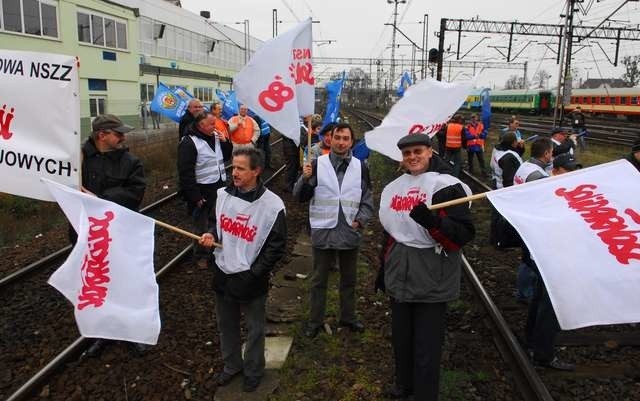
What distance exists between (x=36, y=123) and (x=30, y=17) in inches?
872

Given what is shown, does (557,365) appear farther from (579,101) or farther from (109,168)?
(579,101)

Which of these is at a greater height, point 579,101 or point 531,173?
point 579,101

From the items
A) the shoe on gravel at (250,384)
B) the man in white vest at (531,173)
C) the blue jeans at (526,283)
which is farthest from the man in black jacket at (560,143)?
the shoe on gravel at (250,384)

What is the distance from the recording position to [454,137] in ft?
43.2

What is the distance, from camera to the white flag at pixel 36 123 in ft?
12.3

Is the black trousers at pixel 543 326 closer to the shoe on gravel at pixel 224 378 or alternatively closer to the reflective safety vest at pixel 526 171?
the reflective safety vest at pixel 526 171

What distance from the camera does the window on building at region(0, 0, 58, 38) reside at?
21.0m

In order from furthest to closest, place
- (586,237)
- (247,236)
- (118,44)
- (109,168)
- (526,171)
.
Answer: (118,44), (526,171), (109,168), (247,236), (586,237)

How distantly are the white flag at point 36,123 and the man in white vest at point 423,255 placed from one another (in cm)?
232

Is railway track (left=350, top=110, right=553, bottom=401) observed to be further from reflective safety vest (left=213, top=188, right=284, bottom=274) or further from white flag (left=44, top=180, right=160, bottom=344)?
white flag (left=44, top=180, right=160, bottom=344)

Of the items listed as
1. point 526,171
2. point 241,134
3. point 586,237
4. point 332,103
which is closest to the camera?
point 586,237

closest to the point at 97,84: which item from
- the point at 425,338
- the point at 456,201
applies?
the point at 425,338

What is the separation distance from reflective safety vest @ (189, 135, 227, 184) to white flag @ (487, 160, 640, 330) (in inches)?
160

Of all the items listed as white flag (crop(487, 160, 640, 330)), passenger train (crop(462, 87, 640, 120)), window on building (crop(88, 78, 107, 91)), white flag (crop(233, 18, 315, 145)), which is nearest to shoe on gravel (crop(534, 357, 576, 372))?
white flag (crop(487, 160, 640, 330))
